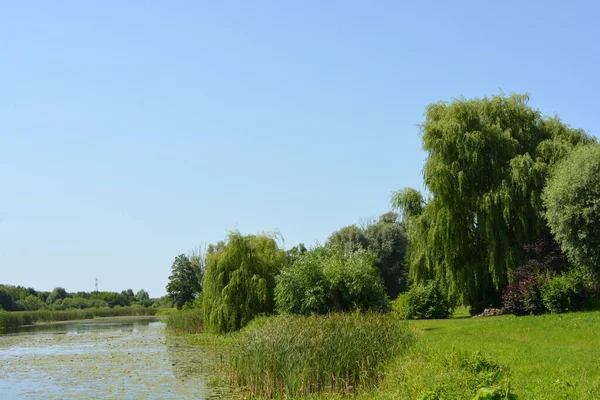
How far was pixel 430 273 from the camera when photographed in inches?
1337

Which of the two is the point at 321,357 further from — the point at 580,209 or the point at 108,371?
the point at 580,209

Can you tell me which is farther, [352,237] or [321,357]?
[352,237]

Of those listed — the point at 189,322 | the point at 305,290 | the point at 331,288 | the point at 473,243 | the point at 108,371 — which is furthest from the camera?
the point at 189,322

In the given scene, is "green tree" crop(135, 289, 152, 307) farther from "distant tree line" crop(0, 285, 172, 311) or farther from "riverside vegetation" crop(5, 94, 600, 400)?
"riverside vegetation" crop(5, 94, 600, 400)

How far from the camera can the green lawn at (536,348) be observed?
11547 mm

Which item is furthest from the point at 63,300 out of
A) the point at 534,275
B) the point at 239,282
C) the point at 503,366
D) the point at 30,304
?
the point at 503,366

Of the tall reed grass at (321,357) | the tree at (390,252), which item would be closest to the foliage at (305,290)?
the tall reed grass at (321,357)

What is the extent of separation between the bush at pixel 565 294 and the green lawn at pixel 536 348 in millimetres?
1376

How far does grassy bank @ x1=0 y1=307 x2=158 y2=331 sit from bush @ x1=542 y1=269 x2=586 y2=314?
49.4 m

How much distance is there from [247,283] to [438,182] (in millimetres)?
11667

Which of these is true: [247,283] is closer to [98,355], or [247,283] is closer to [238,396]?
[98,355]

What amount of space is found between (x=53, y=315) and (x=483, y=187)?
62.3 metres

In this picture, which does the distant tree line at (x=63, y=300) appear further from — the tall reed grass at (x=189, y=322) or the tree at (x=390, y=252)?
the tall reed grass at (x=189, y=322)

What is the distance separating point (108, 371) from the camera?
2294 centimetres
